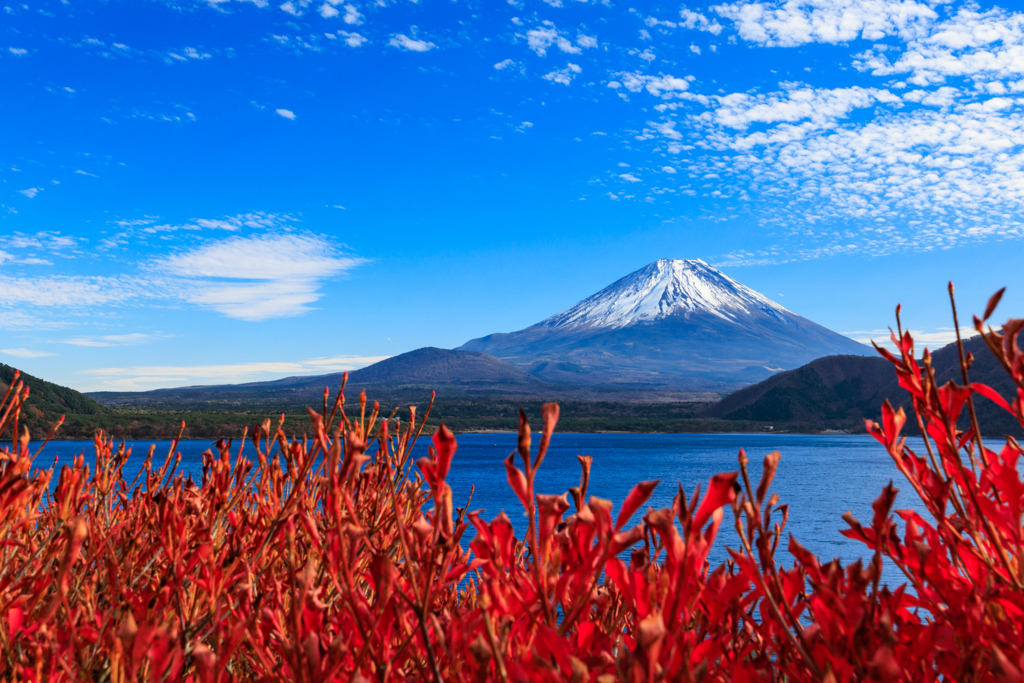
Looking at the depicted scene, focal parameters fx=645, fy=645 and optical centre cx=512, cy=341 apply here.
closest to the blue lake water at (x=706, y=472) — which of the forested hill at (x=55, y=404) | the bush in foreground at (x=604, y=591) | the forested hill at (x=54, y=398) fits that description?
the forested hill at (x=55, y=404)

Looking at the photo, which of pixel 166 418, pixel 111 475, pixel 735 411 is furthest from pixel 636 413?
pixel 111 475

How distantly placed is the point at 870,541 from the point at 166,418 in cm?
9349

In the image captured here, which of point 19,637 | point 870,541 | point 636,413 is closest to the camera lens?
point 870,541

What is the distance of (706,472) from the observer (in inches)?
1889

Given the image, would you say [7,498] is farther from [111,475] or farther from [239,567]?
[111,475]

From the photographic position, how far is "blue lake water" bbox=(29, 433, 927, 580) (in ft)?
92.7

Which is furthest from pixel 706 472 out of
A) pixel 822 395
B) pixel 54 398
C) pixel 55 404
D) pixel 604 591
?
pixel 54 398

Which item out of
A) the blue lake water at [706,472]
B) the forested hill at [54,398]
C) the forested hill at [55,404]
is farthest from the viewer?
the forested hill at [54,398]

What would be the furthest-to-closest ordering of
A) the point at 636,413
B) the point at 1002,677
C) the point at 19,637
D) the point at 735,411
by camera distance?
the point at 636,413, the point at 735,411, the point at 19,637, the point at 1002,677

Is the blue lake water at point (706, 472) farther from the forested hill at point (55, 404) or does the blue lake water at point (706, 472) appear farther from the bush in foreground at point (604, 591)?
the bush in foreground at point (604, 591)

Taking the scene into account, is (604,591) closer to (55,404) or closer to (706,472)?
(706,472)

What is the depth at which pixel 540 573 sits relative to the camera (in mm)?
1030

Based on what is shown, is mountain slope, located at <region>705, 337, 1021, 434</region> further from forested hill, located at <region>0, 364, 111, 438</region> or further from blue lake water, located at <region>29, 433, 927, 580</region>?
forested hill, located at <region>0, 364, 111, 438</region>

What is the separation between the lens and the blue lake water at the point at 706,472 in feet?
92.7
